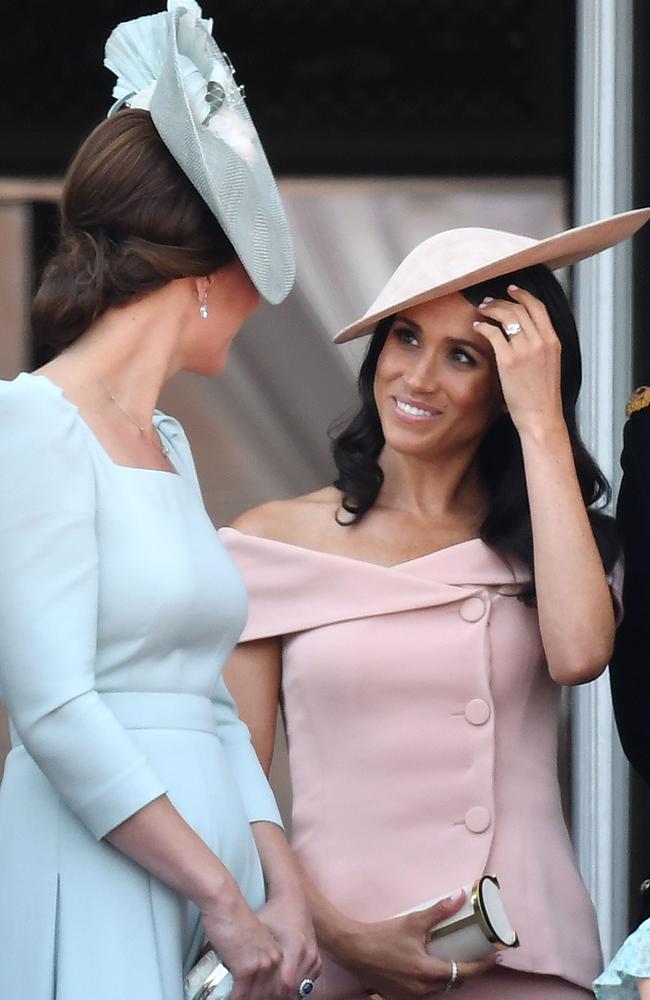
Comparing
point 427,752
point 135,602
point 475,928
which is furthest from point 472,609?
point 135,602

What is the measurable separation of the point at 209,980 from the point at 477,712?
2.42ft

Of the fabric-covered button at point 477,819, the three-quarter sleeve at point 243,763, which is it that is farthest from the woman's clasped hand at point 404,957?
the three-quarter sleeve at point 243,763

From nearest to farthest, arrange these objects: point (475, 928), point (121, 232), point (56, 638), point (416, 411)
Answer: point (56, 638) → point (121, 232) → point (475, 928) → point (416, 411)

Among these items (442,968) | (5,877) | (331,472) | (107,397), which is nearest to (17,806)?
(5,877)

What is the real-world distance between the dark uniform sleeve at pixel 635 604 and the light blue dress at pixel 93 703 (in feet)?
2.18

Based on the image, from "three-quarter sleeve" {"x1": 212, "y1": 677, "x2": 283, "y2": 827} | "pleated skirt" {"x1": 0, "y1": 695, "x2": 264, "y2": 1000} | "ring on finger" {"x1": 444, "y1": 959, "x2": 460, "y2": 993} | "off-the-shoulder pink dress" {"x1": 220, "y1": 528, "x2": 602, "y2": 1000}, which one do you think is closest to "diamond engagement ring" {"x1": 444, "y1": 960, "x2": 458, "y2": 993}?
"ring on finger" {"x1": 444, "y1": 959, "x2": 460, "y2": 993}

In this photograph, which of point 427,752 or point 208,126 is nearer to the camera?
point 208,126

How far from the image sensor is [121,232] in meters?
2.00

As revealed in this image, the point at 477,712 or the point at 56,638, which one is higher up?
the point at 56,638

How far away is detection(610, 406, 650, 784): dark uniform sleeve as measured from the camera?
8.05 ft

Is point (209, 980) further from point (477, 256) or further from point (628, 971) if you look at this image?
point (477, 256)

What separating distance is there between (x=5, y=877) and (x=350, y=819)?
0.70 meters

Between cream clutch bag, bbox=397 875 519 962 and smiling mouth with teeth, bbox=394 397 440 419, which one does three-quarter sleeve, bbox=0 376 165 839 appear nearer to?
cream clutch bag, bbox=397 875 519 962

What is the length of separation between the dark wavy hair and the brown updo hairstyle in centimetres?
72
